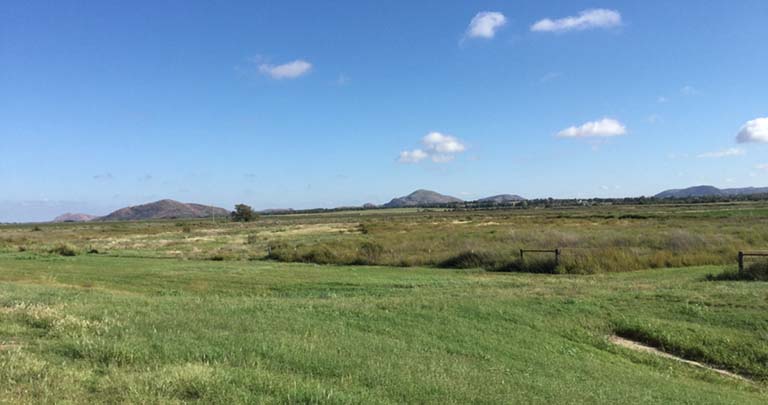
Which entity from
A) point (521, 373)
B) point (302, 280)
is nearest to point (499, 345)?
point (521, 373)

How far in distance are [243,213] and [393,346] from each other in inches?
5639

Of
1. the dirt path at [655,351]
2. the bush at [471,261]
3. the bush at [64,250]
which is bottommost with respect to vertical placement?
the dirt path at [655,351]

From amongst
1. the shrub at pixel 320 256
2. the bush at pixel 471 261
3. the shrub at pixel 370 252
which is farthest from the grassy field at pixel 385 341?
the shrub at pixel 320 256

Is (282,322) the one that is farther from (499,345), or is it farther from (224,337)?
(499,345)

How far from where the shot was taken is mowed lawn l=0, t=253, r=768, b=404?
5902 mm

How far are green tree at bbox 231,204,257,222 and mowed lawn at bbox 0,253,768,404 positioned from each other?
131m

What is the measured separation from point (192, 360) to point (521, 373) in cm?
477

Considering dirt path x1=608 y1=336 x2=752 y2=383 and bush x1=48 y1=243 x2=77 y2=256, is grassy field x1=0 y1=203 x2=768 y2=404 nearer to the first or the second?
dirt path x1=608 y1=336 x2=752 y2=383

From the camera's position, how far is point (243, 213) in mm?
147125

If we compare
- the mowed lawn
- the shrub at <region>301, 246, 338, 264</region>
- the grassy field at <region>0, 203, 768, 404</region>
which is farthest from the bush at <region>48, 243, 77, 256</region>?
the mowed lawn

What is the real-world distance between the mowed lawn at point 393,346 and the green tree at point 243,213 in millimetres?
130692

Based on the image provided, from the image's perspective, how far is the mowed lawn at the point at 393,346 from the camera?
5902 mm

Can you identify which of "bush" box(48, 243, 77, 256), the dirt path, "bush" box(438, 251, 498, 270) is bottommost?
the dirt path

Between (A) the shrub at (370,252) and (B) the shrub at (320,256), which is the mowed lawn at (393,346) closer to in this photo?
(A) the shrub at (370,252)
